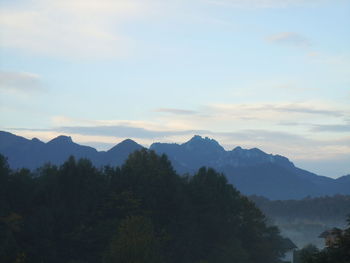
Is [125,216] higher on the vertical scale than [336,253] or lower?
lower

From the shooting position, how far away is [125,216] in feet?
227

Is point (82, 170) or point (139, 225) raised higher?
point (82, 170)

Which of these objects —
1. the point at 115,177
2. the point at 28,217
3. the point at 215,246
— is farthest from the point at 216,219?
the point at 28,217

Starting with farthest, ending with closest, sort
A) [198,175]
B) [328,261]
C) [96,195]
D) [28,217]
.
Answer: [198,175]
[96,195]
[28,217]
[328,261]

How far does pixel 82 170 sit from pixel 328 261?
48891 millimetres

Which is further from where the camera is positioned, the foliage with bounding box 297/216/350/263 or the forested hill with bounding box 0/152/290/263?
the forested hill with bounding box 0/152/290/263

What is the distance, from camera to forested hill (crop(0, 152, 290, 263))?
2307 inches

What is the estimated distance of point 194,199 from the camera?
7881cm

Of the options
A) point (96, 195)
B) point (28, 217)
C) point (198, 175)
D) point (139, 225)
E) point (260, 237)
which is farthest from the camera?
point (260, 237)

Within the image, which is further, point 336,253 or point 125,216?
point 125,216

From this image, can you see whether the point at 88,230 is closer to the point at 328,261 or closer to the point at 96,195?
the point at 96,195

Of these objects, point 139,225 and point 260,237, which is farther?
point 260,237

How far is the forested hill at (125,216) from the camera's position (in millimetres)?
58594

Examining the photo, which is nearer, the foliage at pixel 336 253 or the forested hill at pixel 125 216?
the foliage at pixel 336 253
